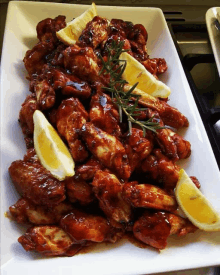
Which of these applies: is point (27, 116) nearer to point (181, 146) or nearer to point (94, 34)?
point (94, 34)

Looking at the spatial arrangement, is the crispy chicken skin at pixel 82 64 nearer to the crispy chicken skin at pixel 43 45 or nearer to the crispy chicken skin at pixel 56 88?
Result: the crispy chicken skin at pixel 56 88

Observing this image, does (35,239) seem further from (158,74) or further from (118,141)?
(158,74)

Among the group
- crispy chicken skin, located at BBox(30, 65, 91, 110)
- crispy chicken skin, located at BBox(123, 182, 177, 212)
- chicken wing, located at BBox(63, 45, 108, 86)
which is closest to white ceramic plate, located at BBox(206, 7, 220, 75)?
chicken wing, located at BBox(63, 45, 108, 86)

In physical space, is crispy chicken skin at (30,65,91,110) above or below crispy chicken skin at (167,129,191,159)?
above

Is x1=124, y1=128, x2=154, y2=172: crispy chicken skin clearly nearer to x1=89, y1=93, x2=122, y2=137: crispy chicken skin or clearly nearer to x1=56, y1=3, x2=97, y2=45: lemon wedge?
x1=89, y1=93, x2=122, y2=137: crispy chicken skin

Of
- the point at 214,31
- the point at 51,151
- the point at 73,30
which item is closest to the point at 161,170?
the point at 51,151

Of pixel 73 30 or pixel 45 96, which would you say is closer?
pixel 45 96
